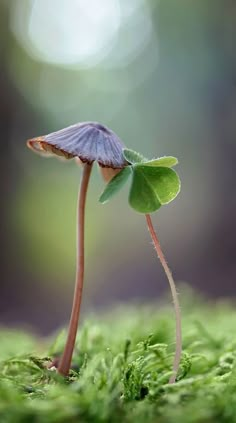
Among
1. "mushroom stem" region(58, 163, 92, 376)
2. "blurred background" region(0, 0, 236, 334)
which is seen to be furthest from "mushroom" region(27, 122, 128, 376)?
"blurred background" region(0, 0, 236, 334)

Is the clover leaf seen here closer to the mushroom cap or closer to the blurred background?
the mushroom cap

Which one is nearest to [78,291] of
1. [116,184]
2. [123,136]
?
[116,184]

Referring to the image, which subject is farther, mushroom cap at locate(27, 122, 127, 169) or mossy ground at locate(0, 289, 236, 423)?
mushroom cap at locate(27, 122, 127, 169)

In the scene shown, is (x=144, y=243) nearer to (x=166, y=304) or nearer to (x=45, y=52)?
(x=45, y=52)

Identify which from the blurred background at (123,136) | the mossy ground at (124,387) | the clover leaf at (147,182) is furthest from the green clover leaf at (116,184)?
the blurred background at (123,136)

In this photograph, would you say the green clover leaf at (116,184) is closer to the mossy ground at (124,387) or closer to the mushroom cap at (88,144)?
the mushroom cap at (88,144)

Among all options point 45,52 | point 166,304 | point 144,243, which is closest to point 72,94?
point 45,52

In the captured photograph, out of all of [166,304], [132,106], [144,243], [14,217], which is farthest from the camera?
[132,106]
